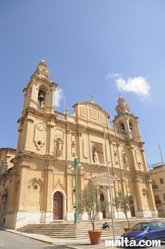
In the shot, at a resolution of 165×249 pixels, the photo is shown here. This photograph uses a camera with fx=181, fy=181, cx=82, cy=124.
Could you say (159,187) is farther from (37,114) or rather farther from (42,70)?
(42,70)

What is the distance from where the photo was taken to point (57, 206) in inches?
836

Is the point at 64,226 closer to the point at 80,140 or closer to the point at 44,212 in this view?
the point at 44,212

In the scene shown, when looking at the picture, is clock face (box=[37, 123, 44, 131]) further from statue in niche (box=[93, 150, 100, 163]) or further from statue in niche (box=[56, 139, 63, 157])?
statue in niche (box=[93, 150, 100, 163])

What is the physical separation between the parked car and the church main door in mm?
12654

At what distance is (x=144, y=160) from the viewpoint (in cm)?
3341

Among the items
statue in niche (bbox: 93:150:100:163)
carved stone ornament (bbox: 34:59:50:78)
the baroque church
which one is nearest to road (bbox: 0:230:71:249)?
the baroque church

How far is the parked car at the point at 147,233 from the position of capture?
937 centimetres

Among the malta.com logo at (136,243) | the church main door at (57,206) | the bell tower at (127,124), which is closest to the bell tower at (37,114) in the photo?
the church main door at (57,206)

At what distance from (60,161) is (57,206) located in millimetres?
5254

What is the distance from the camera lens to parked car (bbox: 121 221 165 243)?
937 centimetres

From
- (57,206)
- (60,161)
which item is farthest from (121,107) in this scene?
(57,206)

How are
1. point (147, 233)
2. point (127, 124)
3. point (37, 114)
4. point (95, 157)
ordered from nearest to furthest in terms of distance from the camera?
point (147, 233) → point (37, 114) → point (95, 157) → point (127, 124)

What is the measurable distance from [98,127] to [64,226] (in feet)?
58.9

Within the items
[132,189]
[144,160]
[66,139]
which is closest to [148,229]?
[66,139]
